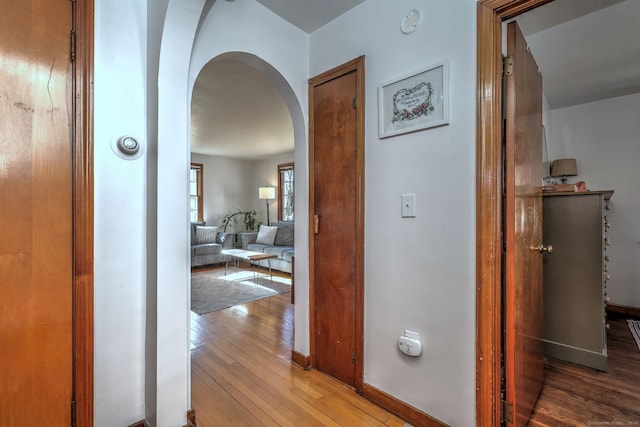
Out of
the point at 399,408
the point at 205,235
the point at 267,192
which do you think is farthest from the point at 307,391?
the point at 267,192

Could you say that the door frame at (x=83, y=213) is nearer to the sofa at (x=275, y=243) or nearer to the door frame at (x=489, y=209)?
the door frame at (x=489, y=209)

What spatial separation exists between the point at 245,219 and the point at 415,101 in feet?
22.2

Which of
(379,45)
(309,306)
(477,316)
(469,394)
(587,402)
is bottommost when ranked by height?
(587,402)

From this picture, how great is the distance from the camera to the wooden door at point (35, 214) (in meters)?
1.07

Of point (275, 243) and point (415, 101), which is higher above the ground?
point (415, 101)

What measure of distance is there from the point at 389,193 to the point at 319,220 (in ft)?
1.96

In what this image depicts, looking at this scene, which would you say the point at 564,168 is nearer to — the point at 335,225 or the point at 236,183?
the point at 335,225

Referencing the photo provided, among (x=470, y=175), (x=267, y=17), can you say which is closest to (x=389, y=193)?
(x=470, y=175)

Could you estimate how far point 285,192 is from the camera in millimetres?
7141

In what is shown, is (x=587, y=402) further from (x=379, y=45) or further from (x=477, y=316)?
(x=379, y=45)

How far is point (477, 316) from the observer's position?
1309 mm

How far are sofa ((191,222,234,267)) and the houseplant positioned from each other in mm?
1050

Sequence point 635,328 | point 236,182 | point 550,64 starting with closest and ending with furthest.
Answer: point 550,64 < point 635,328 < point 236,182

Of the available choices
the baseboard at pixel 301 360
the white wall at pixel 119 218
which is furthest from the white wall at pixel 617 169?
the white wall at pixel 119 218
